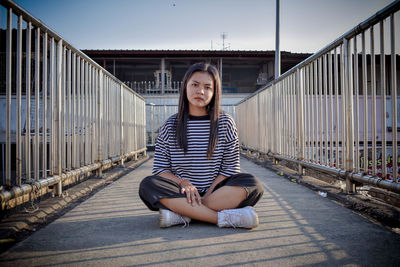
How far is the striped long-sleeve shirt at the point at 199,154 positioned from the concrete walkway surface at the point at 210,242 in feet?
1.36

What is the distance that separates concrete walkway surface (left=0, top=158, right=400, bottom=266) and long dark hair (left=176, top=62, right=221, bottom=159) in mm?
648

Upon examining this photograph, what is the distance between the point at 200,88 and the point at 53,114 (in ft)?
5.34

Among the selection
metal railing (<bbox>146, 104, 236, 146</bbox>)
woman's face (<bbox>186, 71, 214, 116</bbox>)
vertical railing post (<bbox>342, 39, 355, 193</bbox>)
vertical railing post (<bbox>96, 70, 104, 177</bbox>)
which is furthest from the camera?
metal railing (<bbox>146, 104, 236, 146</bbox>)

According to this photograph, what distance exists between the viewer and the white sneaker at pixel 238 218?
1.98 metres

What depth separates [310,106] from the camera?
155 inches

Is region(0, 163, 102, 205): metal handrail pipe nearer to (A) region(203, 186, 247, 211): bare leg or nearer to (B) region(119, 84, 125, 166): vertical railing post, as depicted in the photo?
(A) region(203, 186, 247, 211): bare leg

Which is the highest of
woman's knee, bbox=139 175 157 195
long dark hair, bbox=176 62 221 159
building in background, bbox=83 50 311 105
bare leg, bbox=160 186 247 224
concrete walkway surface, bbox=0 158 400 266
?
building in background, bbox=83 50 311 105

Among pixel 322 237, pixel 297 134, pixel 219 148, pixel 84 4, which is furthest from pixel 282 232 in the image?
pixel 84 4

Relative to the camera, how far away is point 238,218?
6.56ft

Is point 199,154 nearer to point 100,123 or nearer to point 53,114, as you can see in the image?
point 53,114

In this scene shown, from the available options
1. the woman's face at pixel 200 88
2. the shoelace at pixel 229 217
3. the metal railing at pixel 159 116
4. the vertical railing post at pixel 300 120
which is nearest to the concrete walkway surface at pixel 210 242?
the shoelace at pixel 229 217

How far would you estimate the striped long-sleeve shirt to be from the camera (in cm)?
231

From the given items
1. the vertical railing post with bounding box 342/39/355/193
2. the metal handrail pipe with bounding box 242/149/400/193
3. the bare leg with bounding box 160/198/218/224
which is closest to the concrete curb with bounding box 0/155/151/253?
the bare leg with bounding box 160/198/218/224

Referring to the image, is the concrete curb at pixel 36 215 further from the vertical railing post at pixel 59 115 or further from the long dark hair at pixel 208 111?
the long dark hair at pixel 208 111
